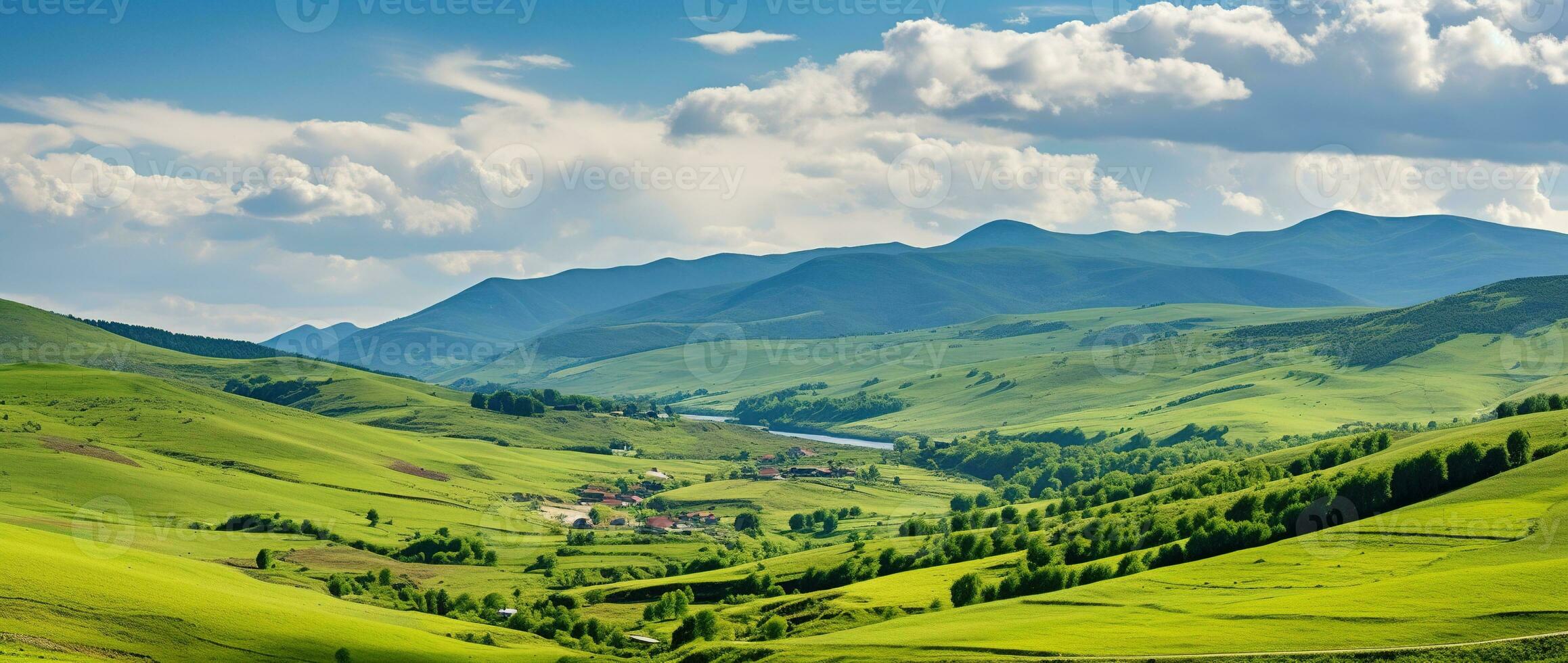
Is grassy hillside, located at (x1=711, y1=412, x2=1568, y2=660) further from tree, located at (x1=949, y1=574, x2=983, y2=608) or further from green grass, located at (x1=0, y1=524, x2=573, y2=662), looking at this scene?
green grass, located at (x1=0, y1=524, x2=573, y2=662)

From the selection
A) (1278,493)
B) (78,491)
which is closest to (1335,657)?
(1278,493)

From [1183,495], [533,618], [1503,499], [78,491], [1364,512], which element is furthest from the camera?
[78,491]

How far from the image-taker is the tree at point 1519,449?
112500mm

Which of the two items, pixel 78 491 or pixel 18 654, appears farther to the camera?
pixel 78 491

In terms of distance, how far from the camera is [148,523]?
14500cm

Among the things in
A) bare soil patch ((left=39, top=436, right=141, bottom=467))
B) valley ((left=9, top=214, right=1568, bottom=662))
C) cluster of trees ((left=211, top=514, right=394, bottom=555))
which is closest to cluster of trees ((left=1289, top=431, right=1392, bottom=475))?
valley ((left=9, top=214, right=1568, bottom=662))

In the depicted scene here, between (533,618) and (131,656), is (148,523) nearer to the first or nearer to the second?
(533,618)

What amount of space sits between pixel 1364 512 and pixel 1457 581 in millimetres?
32153

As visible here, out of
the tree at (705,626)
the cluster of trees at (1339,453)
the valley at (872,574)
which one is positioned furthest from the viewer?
the cluster of trees at (1339,453)

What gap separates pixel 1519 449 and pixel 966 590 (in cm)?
5117

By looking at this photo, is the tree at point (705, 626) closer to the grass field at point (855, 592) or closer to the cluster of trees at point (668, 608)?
the grass field at point (855, 592)

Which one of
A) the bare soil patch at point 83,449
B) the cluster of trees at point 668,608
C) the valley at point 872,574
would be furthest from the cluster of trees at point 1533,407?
the bare soil patch at point 83,449

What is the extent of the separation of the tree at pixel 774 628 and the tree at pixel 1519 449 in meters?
64.5

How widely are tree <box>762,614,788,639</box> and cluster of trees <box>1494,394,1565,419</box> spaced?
98.5 m
